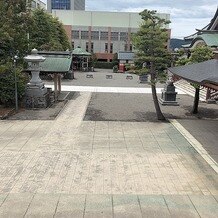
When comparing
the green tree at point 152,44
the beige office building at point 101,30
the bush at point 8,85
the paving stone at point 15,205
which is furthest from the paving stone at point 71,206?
the beige office building at point 101,30

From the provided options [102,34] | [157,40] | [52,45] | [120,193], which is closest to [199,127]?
[157,40]

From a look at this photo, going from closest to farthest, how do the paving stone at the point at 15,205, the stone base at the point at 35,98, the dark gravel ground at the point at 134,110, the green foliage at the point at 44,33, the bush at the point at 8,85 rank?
the paving stone at the point at 15,205 < the dark gravel ground at the point at 134,110 < the bush at the point at 8,85 < the stone base at the point at 35,98 < the green foliage at the point at 44,33

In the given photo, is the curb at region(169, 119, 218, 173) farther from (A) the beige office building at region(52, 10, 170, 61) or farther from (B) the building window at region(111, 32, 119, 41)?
(B) the building window at region(111, 32, 119, 41)

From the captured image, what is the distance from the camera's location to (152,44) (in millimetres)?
17375

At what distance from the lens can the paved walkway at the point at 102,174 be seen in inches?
305

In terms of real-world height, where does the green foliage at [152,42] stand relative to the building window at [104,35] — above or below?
below

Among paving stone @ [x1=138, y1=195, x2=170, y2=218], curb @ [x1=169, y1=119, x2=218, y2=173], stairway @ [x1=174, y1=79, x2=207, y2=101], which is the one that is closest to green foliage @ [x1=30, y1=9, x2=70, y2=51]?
stairway @ [x1=174, y1=79, x2=207, y2=101]

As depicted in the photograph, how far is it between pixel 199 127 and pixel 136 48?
5.46 metres

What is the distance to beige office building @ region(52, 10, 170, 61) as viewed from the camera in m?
85.5

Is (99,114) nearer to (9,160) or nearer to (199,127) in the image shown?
(199,127)

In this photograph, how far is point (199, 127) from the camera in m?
16.6

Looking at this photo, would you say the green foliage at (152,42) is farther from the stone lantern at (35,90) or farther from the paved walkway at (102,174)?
the stone lantern at (35,90)

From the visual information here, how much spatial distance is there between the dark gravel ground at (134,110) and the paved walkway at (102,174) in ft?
9.71

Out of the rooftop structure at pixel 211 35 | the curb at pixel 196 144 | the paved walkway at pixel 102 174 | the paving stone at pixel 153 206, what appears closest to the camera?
the paving stone at pixel 153 206
